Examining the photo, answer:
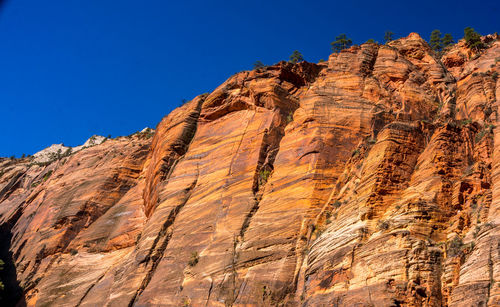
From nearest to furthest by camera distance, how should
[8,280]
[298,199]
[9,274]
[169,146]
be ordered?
[298,199], [8,280], [169,146], [9,274]

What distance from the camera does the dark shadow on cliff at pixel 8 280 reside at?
4022 centimetres

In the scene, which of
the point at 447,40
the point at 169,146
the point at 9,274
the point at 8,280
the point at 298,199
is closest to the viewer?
the point at 298,199

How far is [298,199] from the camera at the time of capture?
29.6m

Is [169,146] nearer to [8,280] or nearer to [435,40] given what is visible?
[8,280]

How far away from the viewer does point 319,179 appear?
1195 inches

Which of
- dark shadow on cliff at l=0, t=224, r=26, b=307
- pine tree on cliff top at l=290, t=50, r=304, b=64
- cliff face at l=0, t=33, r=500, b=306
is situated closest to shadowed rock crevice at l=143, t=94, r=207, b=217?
cliff face at l=0, t=33, r=500, b=306

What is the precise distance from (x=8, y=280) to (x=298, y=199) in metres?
29.0

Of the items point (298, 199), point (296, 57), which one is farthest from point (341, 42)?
point (298, 199)

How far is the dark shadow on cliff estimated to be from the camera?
132 ft

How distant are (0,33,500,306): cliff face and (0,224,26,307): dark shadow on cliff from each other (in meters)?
0.73

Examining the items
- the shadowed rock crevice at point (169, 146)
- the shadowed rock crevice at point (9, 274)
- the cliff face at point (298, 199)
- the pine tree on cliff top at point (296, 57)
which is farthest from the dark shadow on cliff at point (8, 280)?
the pine tree on cliff top at point (296, 57)

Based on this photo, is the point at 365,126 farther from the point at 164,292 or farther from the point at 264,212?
the point at 164,292

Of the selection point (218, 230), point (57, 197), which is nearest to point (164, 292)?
point (218, 230)

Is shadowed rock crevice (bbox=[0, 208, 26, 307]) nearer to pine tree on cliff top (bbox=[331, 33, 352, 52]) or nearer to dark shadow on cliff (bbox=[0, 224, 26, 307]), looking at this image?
dark shadow on cliff (bbox=[0, 224, 26, 307])
